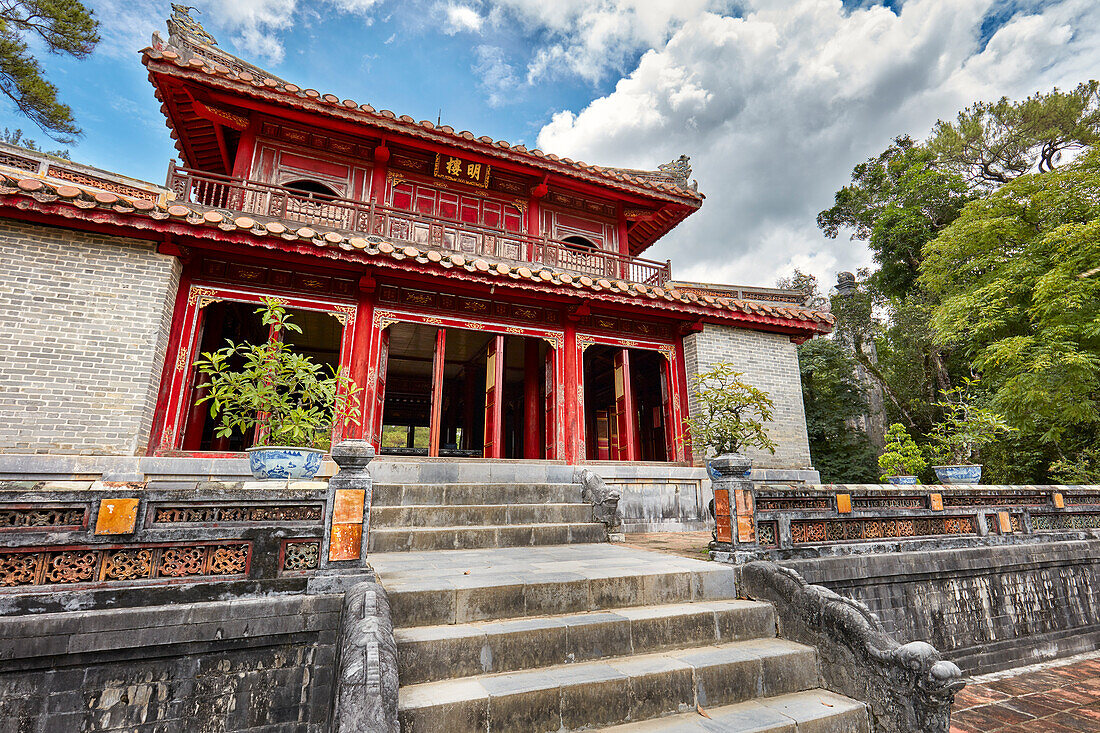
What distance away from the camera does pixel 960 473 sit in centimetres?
572

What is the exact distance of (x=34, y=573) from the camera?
233 cm

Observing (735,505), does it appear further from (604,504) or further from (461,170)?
(461,170)

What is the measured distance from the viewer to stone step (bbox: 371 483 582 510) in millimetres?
5316

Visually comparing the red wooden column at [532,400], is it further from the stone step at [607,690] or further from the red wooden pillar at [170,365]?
the stone step at [607,690]

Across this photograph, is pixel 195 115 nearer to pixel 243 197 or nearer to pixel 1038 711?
pixel 243 197

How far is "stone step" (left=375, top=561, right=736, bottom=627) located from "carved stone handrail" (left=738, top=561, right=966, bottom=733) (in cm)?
44

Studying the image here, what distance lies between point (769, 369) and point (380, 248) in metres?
6.78

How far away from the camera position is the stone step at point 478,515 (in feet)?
16.0

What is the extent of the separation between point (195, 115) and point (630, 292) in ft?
25.3

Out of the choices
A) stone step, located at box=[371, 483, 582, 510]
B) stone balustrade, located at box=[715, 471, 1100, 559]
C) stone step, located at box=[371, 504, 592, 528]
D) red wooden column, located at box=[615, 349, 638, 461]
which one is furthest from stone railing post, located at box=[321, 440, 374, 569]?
red wooden column, located at box=[615, 349, 638, 461]

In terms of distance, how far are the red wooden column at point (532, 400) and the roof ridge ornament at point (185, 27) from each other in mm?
7335

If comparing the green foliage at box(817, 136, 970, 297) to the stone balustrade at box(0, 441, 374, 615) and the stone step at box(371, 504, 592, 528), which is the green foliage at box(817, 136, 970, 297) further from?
the stone balustrade at box(0, 441, 374, 615)

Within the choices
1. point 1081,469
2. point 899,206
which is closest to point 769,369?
point 1081,469

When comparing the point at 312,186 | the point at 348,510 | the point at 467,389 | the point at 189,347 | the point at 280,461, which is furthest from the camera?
the point at 467,389
